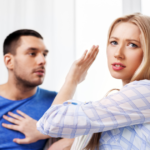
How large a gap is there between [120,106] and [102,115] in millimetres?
70

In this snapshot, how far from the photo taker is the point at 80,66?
1037 mm

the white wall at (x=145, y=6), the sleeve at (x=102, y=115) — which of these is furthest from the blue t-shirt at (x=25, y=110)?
the white wall at (x=145, y=6)

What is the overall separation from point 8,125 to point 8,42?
1.71 feet

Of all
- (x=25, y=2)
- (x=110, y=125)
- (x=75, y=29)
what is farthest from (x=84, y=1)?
(x=110, y=125)

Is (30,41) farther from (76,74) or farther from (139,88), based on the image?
(139,88)

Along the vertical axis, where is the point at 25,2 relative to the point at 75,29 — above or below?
above

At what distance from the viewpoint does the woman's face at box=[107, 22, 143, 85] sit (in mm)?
881

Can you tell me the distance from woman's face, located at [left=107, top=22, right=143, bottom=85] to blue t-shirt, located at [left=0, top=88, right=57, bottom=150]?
0.48 meters

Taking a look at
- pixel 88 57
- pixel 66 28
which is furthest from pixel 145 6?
pixel 88 57

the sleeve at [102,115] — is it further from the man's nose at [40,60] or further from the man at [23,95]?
the man's nose at [40,60]

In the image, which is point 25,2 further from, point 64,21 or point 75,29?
point 75,29

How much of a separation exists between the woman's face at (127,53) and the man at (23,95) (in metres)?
0.46

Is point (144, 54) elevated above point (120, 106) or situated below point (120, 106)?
above

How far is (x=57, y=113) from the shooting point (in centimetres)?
72
